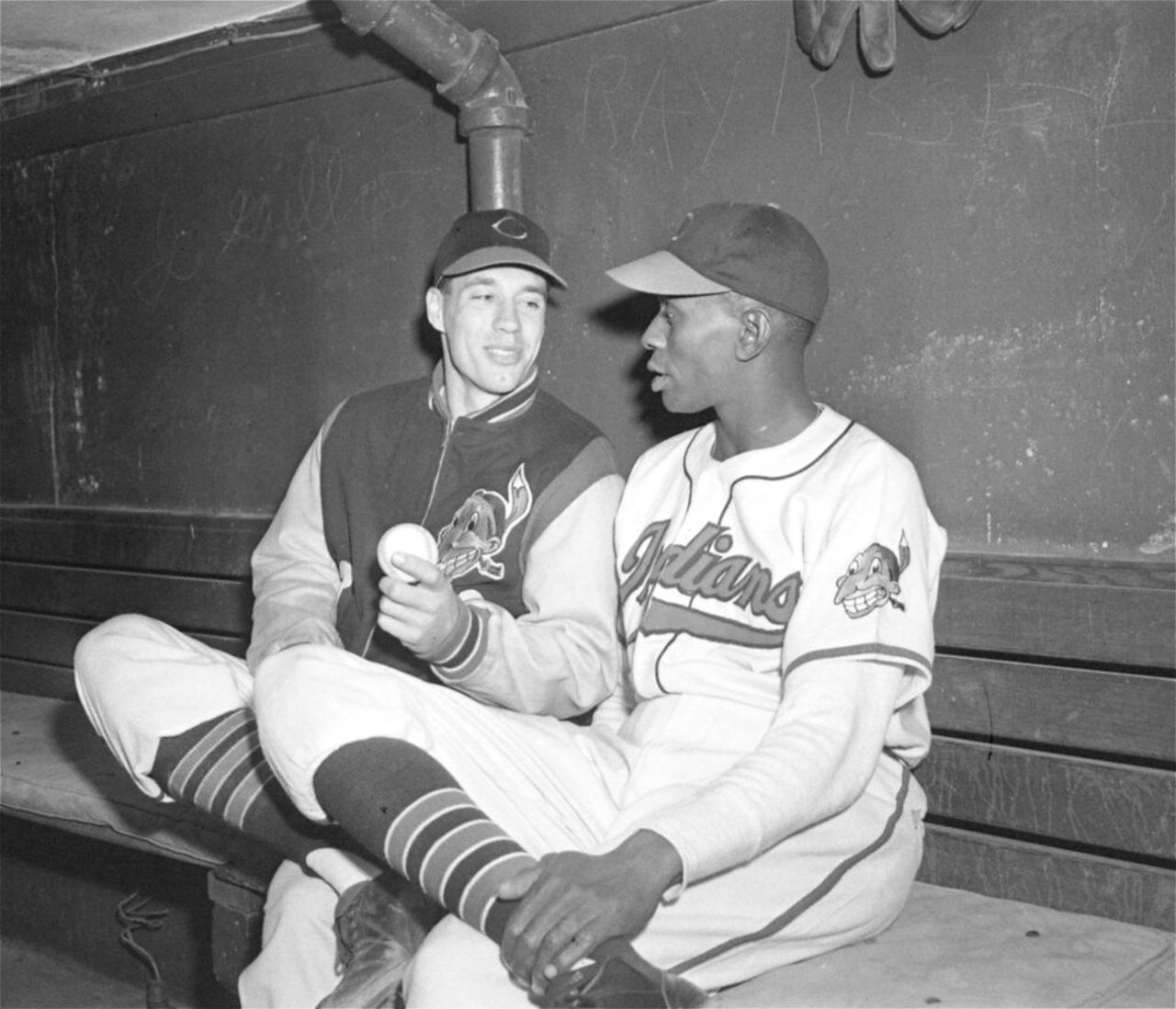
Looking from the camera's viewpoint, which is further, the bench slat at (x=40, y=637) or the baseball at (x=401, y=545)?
the bench slat at (x=40, y=637)

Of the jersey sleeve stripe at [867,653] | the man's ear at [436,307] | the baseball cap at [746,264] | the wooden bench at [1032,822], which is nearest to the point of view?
the jersey sleeve stripe at [867,653]

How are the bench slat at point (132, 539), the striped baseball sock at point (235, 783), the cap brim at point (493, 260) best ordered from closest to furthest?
the striped baseball sock at point (235, 783), the cap brim at point (493, 260), the bench slat at point (132, 539)

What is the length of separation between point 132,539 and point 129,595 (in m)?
0.16

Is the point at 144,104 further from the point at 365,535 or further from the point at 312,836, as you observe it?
the point at 312,836

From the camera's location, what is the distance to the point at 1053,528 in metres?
2.66

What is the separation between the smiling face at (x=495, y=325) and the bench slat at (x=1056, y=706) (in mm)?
926

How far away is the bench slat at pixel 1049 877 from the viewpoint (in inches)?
99.8

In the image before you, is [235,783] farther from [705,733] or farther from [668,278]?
[668,278]

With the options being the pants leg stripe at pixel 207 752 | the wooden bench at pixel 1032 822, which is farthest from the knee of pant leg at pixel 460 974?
the pants leg stripe at pixel 207 752

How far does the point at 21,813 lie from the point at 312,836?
1.40m

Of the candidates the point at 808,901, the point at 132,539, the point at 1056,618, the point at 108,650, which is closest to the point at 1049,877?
the point at 1056,618

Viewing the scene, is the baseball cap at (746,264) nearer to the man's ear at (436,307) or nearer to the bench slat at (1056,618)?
the man's ear at (436,307)

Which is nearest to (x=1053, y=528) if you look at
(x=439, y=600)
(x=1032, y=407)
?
(x=1032, y=407)

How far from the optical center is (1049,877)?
264 centimetres
